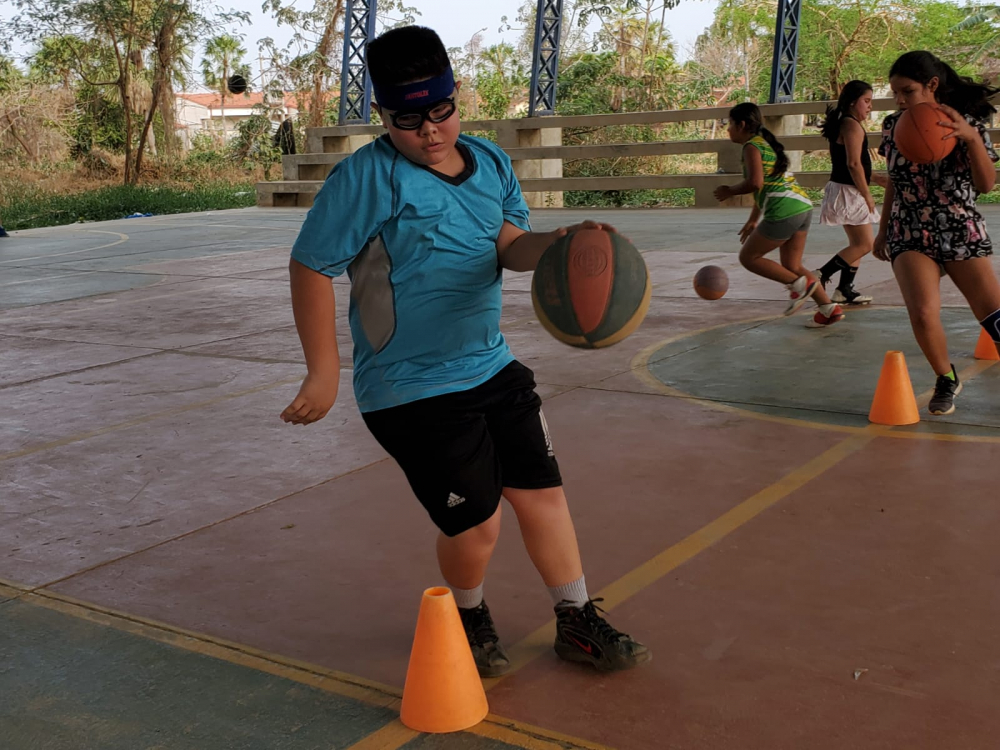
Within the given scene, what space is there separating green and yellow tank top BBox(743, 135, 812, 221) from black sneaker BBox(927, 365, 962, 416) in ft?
9.19

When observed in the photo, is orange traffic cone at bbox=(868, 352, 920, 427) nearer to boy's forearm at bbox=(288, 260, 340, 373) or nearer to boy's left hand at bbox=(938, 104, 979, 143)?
boy's left hand at bbox=(938, 104, 979, 143)

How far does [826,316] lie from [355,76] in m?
22.2

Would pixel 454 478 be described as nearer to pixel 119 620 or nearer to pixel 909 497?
pixel 119 620

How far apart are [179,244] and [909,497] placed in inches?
621

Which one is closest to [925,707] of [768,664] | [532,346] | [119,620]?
[768,664]

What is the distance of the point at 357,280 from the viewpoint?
321 centimetres

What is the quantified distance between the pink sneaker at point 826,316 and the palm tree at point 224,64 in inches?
1320

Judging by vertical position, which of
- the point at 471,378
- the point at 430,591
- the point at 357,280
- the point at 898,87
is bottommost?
the point at 430,591

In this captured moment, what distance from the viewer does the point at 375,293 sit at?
3168 mm

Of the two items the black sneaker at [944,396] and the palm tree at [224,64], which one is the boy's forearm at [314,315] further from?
the palm tree at [224,64]

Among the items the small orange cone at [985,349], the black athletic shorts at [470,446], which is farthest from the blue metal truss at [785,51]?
the black athletic shorts at [470,446]

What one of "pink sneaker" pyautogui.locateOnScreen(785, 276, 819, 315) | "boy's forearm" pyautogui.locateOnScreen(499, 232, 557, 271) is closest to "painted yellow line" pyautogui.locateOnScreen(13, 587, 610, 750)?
"boy's forearm" pyautogui.locateOnScreen(499, 232, 557, 271)

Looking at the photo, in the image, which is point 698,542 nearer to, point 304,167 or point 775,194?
point 775,194

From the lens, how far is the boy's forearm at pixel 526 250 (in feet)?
10.4
